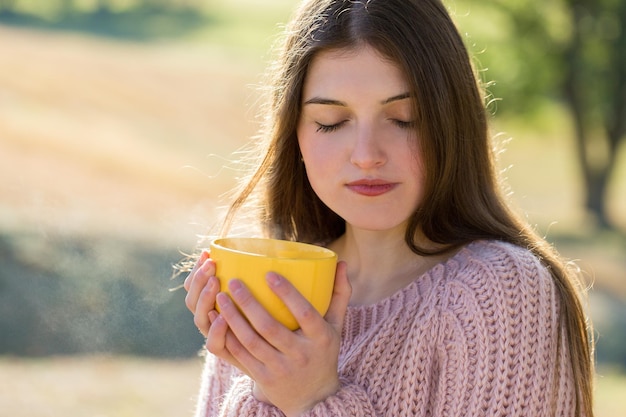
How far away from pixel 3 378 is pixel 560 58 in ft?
33.9

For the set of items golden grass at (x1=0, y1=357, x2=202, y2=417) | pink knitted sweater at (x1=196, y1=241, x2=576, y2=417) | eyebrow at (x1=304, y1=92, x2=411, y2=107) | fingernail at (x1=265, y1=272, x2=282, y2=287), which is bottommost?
golden grass at (x1=0, y1=357, x2=202, y2=417)

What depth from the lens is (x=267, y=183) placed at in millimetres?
2043

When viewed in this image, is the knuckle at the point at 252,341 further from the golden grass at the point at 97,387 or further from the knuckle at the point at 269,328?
the golden grass at the point at 97,387

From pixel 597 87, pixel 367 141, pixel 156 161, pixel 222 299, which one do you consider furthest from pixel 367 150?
pixel 597 87

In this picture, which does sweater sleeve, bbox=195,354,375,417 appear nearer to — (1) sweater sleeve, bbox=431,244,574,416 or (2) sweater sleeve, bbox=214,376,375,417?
(2) sweater sleeve, bbox=214,376,375,417

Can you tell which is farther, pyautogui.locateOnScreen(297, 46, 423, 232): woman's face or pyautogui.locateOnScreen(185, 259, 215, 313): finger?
pyautogui.locateOnScreen(297, 46, 423, 232): woman's face

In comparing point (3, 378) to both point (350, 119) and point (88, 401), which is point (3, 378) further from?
point (350, 119)

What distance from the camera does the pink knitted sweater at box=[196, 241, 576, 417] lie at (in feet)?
4.91

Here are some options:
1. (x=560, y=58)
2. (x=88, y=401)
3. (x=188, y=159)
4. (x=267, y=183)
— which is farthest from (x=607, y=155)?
(x=267, y=183)

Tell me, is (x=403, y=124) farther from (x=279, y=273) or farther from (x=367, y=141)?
(x=279, y=273)

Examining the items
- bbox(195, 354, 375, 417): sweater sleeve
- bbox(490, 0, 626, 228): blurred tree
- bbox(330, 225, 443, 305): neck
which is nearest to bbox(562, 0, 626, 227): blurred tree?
bbox(490, 0, 626, 228): blurred tree

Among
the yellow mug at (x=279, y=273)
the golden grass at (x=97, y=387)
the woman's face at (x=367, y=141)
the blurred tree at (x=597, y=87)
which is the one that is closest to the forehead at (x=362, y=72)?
the woman's face at (x=367, y=141)

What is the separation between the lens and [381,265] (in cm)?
182

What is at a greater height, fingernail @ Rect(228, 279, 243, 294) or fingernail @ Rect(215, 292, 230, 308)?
fingernail @ Rect(228, 279, 243, 294)
